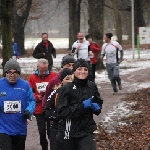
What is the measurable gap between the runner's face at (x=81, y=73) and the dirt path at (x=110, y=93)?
11.9 ft

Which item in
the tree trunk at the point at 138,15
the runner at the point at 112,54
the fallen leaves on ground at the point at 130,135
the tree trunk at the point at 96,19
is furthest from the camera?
the tree trunk at the point at 138,15

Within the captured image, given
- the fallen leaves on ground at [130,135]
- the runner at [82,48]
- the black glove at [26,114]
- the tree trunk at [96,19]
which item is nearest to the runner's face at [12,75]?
the black glove at [26,114]

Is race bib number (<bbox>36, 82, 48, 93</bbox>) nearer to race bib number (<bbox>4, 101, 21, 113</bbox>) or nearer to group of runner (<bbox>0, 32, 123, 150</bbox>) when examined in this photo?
group of runner (<bbox>0, 32, 123, 150</bbox>)

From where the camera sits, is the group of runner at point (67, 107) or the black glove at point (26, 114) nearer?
the group of runner at point (67, 107)

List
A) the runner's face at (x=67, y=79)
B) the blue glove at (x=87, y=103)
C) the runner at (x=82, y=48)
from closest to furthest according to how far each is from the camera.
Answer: the blue glove at (x=87, y=103) < the runner's face at (x=67, y=79) < the runner at (x=82, y=48)

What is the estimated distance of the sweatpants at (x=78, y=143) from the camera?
6250mm

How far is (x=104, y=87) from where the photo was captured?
1983cm

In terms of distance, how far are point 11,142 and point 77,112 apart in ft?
4.96

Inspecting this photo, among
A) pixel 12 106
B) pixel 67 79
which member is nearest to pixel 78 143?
pixel 67 79

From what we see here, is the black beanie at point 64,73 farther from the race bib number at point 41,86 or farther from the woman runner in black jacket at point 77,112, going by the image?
the race bib number at point 41,86

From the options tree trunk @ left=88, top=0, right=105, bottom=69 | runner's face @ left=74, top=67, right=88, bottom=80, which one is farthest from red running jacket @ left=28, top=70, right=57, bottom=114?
tree trunk @ left=88, top=0, right=105, bottom=69

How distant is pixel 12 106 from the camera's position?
716 centimetres

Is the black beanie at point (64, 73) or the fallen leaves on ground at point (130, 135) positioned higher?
the black beanie at point (64, 73)

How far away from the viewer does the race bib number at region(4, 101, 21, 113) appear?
717 centimetres
